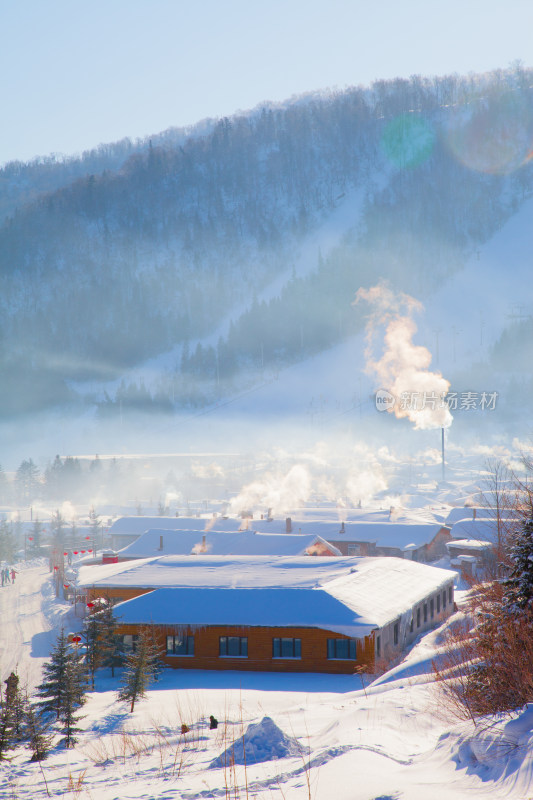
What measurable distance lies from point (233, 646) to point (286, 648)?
2.52 meters

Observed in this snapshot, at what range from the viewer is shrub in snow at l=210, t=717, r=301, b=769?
13125 millimetres

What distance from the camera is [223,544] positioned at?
191 feet

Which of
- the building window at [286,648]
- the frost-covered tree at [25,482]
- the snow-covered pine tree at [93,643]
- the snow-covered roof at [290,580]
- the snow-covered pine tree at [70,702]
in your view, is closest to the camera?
the snow-covered pine tree at [70,702]

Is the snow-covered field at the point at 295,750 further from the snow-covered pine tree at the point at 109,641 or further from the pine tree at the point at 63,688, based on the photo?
the snow-covered pine tree at the point at 109,641

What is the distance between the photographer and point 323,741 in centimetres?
1366

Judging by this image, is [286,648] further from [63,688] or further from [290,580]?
[63,688]

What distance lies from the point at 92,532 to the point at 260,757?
272 feet

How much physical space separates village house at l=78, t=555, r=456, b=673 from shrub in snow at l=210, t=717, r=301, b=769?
1496cm

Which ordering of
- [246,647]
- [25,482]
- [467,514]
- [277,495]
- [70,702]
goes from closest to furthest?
[70,702] → [246,647] → [467,514] → [277,495] → [25,482]

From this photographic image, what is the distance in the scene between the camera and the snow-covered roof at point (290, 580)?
31734 millimetres

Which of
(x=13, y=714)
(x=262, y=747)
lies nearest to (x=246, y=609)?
(x=13, y=714)

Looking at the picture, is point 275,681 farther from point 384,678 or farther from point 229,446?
point 229,446

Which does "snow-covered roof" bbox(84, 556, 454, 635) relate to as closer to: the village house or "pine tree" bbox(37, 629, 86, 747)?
the village house

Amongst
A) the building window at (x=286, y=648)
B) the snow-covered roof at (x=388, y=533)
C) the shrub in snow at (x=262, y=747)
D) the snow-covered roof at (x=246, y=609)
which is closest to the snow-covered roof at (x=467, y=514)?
the snow-covered roof at (x=388, y=533)
